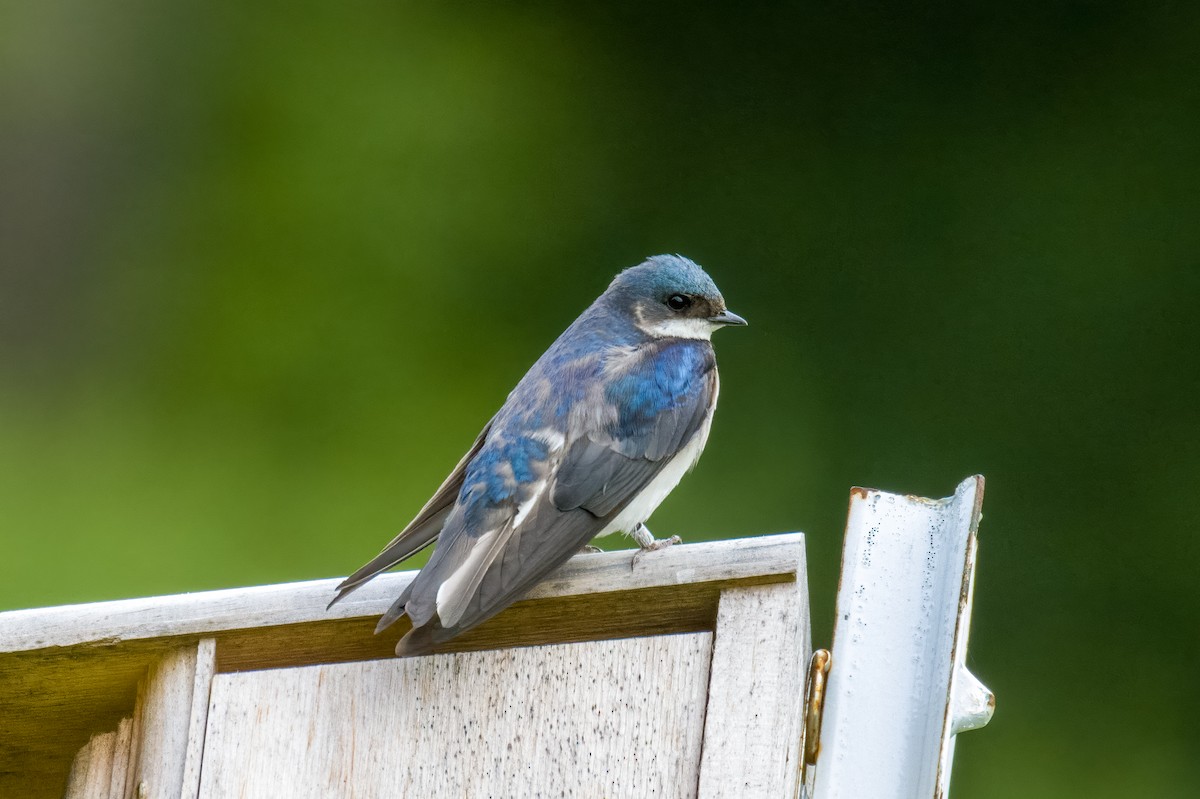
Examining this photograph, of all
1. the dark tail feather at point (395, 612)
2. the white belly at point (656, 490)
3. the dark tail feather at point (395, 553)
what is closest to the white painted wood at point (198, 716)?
the dark tail feather at point (395, 553)

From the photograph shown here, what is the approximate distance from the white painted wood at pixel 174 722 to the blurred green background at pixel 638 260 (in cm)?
210

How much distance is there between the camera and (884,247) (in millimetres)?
4805

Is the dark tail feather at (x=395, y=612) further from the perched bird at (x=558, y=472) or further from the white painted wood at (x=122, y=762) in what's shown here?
the white painted wood at (x=122, y=762)

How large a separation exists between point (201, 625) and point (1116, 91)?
3.70 metres

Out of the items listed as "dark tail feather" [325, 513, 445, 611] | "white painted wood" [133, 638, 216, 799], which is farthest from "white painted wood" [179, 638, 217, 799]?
"dark tail feather" [325, 513, 445, 611]

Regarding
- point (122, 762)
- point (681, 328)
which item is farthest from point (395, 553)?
point (681, 328)

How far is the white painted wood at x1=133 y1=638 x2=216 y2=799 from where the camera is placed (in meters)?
1.99

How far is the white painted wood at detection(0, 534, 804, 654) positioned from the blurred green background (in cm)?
210

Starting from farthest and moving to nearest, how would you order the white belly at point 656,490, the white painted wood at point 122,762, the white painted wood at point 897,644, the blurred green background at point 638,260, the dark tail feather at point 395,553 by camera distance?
the blurred green background at point 638,260
the white belly at point 656,490
the white painted wood at point 122,762
the dark tail feather at point 395,553
the white painted wood at point 897,644

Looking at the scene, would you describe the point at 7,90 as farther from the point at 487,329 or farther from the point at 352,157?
the point at 487,329

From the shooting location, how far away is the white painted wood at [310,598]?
Answer: 1.91m

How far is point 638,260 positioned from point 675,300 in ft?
6.62

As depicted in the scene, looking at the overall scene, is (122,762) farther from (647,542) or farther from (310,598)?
(647,542)

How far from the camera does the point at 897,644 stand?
1863 mm
